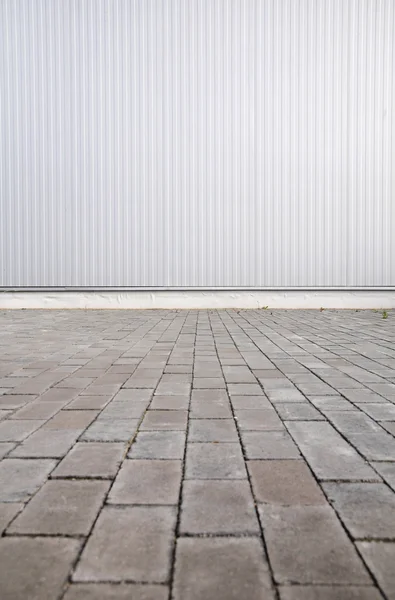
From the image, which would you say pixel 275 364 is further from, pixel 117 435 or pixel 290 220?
pixel 290 220

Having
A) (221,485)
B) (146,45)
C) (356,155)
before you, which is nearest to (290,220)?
(356,155)

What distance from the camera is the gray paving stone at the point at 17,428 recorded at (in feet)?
6.41

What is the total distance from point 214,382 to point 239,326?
10.9ft

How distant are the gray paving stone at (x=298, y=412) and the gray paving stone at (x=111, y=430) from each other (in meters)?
0.80

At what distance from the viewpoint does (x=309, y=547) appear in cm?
114

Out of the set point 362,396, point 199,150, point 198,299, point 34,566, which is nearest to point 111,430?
point 34,566

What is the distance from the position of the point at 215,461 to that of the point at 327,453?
19.2 inches

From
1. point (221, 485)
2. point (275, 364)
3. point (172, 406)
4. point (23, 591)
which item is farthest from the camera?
point (275, 364)

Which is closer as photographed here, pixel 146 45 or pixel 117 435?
pixel 117 435

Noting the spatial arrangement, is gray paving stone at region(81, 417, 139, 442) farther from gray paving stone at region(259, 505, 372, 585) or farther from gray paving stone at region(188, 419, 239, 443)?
gray paving stone at region(259, 505, 372, 585)

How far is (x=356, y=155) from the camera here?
8.64 metres

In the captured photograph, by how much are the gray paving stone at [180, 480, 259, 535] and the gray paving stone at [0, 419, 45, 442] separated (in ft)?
3.09

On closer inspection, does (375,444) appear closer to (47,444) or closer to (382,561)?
(382,561)

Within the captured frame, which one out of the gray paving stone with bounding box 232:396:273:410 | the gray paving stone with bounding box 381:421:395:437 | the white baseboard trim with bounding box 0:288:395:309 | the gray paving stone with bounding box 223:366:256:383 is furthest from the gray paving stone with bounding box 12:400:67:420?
the white baseboard trim with bounding box 0:288:395:309
